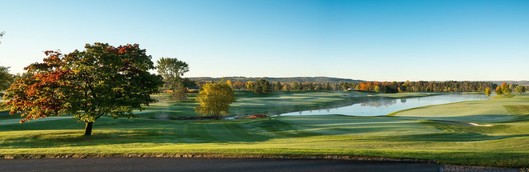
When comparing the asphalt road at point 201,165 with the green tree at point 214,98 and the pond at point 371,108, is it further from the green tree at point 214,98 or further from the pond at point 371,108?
the pond at point 371,108

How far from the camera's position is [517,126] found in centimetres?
3341

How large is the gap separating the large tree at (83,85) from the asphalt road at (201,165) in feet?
35.0

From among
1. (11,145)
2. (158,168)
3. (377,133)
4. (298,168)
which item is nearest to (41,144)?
(11,145)

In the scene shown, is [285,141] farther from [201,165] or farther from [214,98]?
[214,98]

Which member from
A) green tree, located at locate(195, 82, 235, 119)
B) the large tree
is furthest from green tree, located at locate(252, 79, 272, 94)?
the large tree

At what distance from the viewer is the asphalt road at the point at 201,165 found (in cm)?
1411

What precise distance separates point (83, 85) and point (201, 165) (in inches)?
673

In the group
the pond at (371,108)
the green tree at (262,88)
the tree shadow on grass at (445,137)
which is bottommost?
the pond at (371,108)

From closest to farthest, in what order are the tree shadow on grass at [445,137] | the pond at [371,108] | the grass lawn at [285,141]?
the grass lawn at [285,141] → the tree shadow on grass at [445,137] → the pond at [371,108]

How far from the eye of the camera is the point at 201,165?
48.4 ft

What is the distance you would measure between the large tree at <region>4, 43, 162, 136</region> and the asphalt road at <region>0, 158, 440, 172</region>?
10.7 m

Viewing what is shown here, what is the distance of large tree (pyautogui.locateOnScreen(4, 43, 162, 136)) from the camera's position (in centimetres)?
2572

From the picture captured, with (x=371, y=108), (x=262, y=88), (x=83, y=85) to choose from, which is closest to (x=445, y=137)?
(x=83, y=85)

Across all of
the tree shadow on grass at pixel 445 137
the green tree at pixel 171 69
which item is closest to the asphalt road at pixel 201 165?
the tree shadow on grass at pixel 445 137
